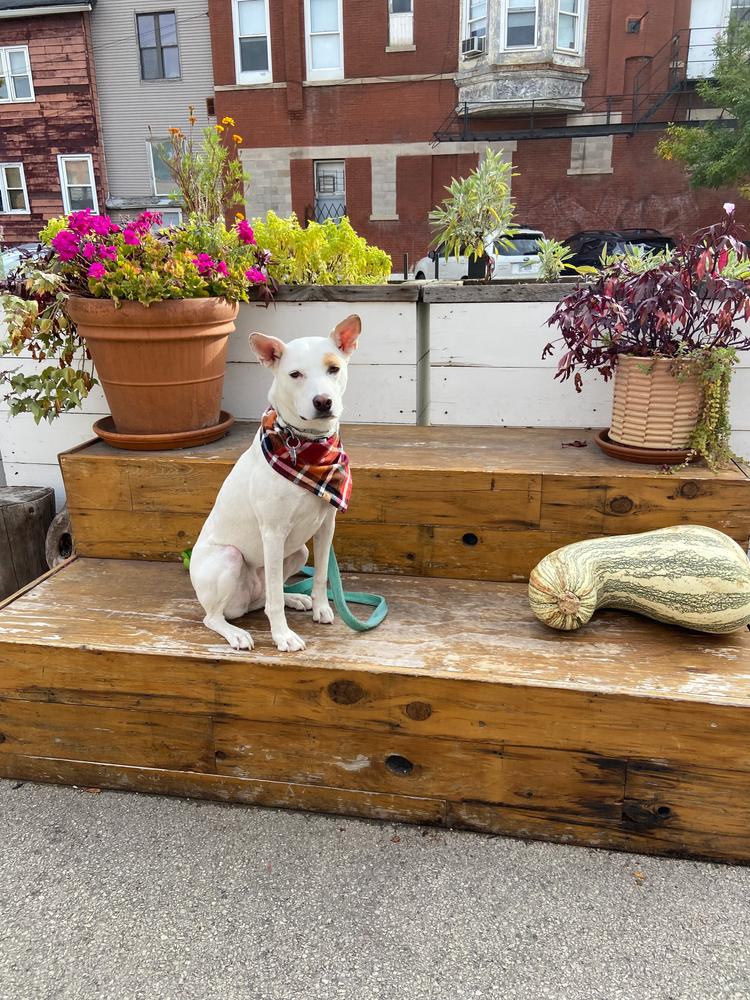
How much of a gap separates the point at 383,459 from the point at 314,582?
0.60 m

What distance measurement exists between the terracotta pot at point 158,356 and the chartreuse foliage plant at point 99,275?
0.19ft

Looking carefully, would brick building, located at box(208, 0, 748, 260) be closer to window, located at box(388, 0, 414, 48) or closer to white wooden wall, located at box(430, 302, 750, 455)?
window, located at box(388, 0, 414, 48)

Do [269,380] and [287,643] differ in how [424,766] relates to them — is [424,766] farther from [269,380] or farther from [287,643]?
[269,380]

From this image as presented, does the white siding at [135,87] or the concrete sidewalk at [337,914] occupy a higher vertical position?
the white siding at [135,87]

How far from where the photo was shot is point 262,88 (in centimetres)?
1766

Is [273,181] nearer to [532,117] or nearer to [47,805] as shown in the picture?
[532,117]

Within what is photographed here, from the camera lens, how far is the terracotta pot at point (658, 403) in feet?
7.61

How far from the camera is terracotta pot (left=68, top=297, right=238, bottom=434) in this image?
2445 mm

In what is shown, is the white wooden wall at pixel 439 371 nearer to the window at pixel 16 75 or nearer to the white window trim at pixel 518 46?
the white window trim at pixel 518 46

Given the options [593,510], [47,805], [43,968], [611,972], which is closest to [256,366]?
[593,510]

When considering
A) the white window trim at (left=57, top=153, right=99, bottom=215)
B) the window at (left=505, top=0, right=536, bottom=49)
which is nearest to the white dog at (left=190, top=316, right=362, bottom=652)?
the window at (left=505, top=0, right=536, bottom=49)

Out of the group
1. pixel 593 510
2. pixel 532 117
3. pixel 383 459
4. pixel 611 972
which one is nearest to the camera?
pixel 611 972

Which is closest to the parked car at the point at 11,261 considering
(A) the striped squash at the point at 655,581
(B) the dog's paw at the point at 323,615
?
(B) the dog's paw at the point at 323,615

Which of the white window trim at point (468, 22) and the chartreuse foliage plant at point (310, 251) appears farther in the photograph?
the white window trim at point (468, 22)
